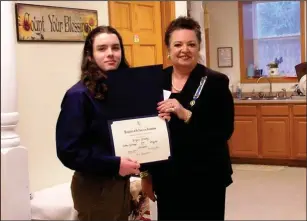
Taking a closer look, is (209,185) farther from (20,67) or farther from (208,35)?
(208,35)

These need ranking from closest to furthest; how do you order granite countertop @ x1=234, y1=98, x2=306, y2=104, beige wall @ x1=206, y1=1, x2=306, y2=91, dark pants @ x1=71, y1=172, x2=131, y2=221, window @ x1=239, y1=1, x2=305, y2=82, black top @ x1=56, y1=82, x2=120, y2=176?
black top @ x1=56, y1=82, x2=120, y2=176, dark pants @ x1=71, y1=172, x2=131, y2=221, granite countertop @ x1=234, y1=98, x2=306, y2=104, window @ x1=239, y1=1, x2=305, y2=82, beige wall @ x1=206, y1=1, x2=306, y2=91

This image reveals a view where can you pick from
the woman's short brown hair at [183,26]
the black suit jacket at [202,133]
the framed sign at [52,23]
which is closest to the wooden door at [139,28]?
the framed sign at [52,23]

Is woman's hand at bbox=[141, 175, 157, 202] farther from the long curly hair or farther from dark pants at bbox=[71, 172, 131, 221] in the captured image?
the long curly hair

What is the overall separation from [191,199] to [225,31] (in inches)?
195

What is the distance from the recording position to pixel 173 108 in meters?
1.71

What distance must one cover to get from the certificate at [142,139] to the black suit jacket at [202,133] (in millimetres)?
64

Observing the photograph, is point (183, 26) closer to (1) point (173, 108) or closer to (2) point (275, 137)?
(1) point (173, 108)

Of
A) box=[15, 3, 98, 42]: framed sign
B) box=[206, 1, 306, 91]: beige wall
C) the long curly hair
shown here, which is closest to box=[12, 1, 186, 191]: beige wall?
box=[15, 3, 98, 42]: framed sign

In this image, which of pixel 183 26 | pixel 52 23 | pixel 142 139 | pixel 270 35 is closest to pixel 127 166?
pixel 142 139

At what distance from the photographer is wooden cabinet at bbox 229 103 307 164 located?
5.52m

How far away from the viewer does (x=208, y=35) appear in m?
6.55

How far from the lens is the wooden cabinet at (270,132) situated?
18.1 feet

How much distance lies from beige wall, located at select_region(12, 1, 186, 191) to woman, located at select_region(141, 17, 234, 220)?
1285mm

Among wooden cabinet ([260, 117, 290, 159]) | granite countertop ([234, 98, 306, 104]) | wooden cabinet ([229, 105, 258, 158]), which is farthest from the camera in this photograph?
wooden cabinet ([229, 105, 258, 158])
